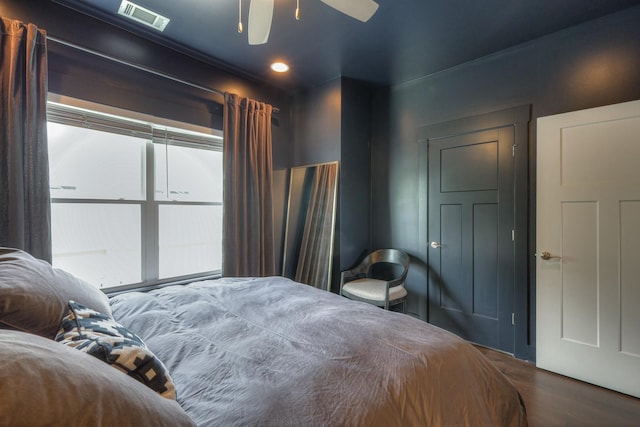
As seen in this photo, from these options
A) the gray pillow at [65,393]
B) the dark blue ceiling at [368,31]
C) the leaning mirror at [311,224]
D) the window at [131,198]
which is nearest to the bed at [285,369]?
the gray pillow at [65,393]

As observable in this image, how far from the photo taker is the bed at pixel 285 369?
0.66 m

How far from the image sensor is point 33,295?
959mm

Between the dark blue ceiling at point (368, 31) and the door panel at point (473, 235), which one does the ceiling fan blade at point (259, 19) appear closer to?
the dark blue ceiling at point (368, 31)

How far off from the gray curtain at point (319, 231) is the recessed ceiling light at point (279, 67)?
3.53 feet

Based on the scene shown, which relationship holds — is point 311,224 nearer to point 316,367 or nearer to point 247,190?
point 247,190

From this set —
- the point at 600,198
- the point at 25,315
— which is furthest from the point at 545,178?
the point at 25,315

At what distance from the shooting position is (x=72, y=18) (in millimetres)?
2223

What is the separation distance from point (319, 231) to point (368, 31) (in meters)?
2.00

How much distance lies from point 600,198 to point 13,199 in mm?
3967

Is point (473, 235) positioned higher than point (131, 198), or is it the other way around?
point (131, 198)

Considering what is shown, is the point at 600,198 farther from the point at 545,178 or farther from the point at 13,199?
the point at 13,199

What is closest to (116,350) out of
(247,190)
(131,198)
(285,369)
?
(285,369)

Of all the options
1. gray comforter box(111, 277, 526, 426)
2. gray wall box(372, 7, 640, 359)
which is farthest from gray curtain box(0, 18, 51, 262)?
gray wall box(372, 7, 640, 359)

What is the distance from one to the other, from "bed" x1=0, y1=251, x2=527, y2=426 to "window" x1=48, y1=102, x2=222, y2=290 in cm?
105
